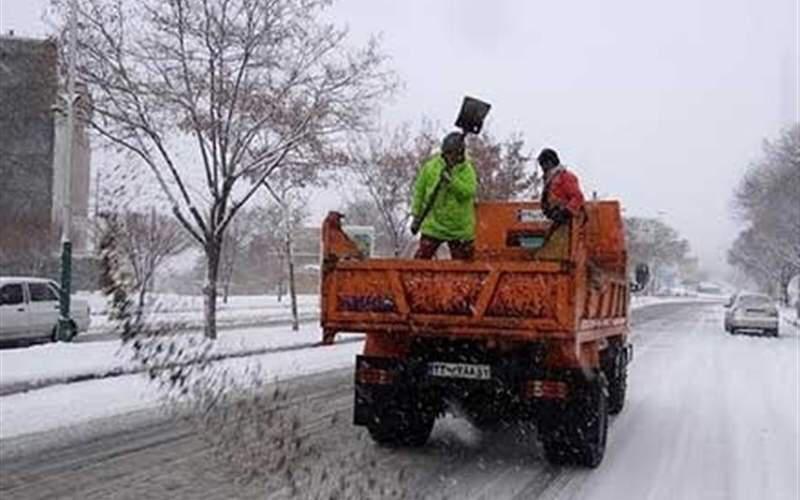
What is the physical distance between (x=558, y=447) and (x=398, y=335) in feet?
5.51

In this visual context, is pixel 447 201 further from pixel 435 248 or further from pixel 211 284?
pixel 211 284

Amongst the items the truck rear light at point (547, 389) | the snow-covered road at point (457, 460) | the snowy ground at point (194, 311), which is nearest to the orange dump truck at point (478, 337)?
the truck rear light at point (547, 389)

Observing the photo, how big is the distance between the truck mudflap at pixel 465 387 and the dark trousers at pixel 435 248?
111cm

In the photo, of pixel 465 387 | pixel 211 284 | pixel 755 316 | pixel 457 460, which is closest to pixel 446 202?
pixel 465 387

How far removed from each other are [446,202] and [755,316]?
31312mm

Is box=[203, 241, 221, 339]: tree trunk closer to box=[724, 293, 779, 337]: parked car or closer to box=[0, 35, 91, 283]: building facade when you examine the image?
box=[0, 35, 91, 283]: building facade

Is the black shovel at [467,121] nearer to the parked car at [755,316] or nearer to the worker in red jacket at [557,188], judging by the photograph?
the worker in red jacket at [557,188]

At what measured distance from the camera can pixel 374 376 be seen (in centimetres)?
899

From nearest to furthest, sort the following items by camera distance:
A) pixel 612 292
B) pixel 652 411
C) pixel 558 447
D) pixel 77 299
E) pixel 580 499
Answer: pixel 580 499 < pixel 558 447 < pixel 612 292 < pixel 652 411 < pixel 77 299

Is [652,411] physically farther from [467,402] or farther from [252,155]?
[252,155]

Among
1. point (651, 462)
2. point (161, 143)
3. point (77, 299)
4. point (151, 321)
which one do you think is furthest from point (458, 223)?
point (77, 299)

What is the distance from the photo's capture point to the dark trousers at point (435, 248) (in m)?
9.45

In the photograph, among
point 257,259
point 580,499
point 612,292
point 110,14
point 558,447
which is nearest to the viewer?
point 580,499

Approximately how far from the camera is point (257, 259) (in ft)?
224
